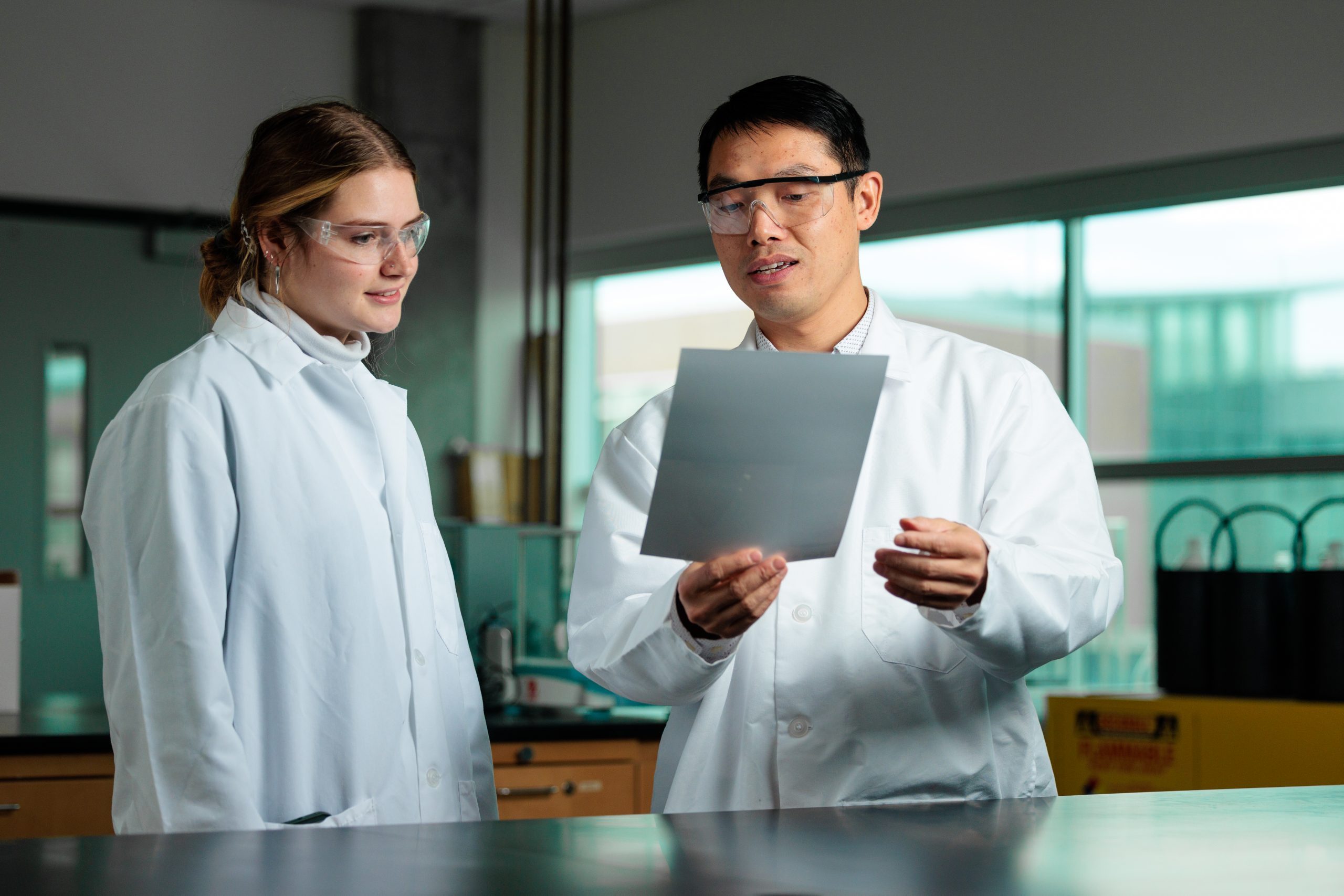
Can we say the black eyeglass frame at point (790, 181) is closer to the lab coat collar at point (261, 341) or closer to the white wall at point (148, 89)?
the lab coat collar at point (261, 341)

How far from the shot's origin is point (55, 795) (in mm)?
2650

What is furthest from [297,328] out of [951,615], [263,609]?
[951,615]

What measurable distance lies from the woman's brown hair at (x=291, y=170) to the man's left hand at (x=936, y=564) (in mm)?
739

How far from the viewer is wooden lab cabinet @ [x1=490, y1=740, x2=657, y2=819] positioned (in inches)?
114

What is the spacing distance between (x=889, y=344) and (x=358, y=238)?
0.61 m

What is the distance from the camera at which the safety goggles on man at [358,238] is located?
1.60m

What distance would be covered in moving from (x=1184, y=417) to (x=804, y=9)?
1.75 m

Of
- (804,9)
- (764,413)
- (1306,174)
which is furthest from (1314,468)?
(764,413)

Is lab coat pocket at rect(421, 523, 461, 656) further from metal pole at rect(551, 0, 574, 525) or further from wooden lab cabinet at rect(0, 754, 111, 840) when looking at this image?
metal pole at rect(551, 0, 574, 525)

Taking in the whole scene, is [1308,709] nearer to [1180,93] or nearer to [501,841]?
[1180,93]

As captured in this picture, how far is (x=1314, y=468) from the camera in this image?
3.61 metres

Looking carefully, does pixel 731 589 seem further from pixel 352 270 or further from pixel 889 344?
pixel 352 270

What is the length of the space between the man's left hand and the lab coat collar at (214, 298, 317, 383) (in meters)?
0.67

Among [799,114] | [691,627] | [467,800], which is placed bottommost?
[467,800]
